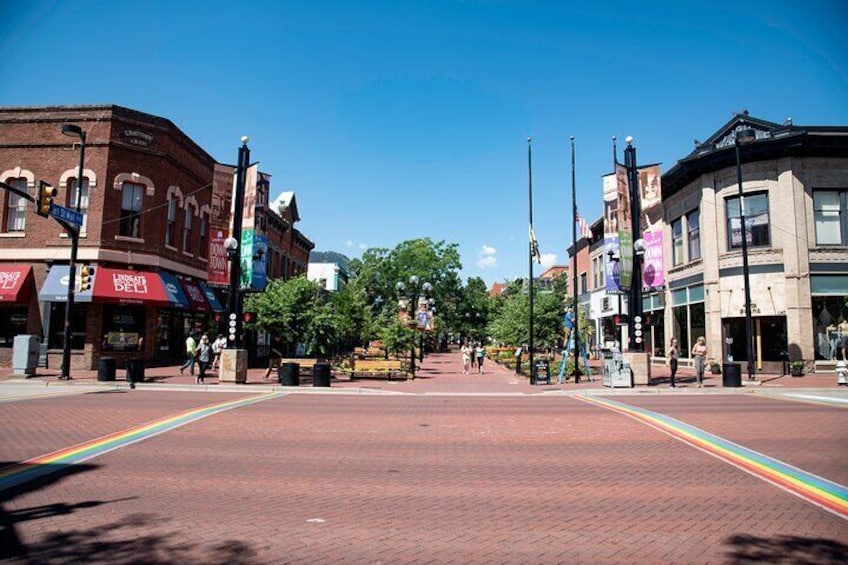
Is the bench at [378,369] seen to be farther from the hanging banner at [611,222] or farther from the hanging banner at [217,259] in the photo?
the hanging banner at [611,222]

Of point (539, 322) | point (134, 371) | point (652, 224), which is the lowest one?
point (134, 371)

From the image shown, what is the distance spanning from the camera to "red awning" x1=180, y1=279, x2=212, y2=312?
1143 inches

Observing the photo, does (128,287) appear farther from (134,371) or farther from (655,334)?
(655,334)

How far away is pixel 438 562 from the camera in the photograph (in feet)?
15.2

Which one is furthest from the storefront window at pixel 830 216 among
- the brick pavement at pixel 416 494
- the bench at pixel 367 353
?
the bench at pixel 367 353

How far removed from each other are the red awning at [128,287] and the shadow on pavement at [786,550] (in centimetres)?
2575

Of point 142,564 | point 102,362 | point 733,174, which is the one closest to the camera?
point 142,564

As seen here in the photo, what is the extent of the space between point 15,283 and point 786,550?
29.4m

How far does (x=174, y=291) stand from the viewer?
27516 millimetres

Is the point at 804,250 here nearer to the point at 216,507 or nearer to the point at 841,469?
the point at 841,469

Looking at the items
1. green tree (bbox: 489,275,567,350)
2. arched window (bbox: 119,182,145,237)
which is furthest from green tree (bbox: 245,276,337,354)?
green tree (bbox: 489,275,567,350)

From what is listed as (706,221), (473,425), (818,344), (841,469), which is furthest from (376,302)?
(841,469)

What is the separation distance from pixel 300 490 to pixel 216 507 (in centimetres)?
109

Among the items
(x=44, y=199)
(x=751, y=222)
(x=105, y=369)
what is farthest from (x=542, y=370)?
(x=44, y=199)
